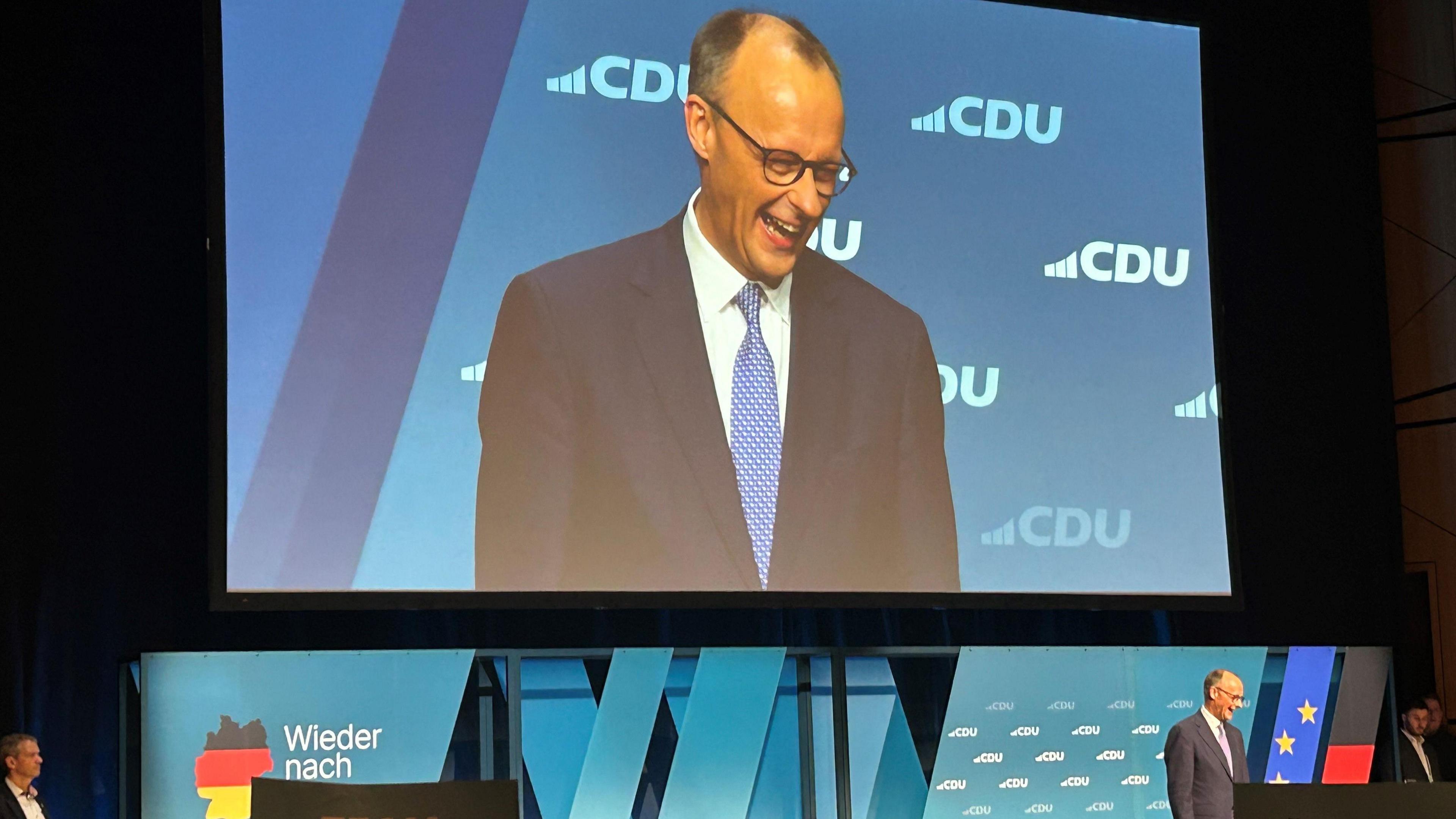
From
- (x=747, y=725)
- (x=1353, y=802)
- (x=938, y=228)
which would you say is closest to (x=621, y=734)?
(x=747, y=725)

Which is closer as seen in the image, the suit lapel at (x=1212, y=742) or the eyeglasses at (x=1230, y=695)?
the suit lapel at (x=1212, y=742)

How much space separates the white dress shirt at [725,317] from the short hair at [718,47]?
43cm

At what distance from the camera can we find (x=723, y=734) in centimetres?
620

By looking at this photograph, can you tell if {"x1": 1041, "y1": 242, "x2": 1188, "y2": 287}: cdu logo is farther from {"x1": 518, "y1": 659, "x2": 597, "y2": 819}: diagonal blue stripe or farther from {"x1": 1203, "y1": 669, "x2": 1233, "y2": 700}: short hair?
{"x1": 518, "y1": 659, "x2": 597, "y2": 819}: diagonal blue stripe

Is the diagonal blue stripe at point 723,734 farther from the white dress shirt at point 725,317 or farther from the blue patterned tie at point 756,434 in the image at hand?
the white dress shirt at point 725,317

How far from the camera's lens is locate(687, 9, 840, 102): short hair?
6.07 metres

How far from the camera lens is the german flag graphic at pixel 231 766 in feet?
17.7

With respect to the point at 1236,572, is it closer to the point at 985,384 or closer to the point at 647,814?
the point at 985,384

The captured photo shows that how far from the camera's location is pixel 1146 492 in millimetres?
6543

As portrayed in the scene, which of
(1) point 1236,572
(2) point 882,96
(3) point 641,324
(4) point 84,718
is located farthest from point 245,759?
(1) point 1236,572

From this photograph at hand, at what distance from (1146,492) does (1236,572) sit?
0.48 meters

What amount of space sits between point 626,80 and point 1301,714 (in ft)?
13.2

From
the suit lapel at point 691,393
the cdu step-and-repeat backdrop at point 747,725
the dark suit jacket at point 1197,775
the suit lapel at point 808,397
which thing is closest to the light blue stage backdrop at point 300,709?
the cdu step-and-repeat backdrop at point 747,725

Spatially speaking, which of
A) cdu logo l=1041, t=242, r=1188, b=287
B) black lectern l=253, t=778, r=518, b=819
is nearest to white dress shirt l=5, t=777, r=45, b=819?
black lectern l=253, t=778, r=518, b=819
